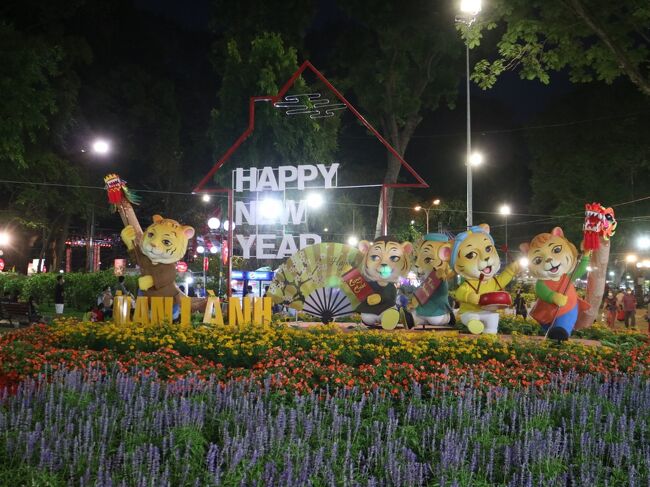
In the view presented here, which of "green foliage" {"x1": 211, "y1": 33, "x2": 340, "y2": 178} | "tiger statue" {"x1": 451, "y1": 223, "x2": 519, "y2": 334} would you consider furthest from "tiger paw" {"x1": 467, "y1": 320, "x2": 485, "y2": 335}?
"green foliage" {"x1": 211, "y1": 33, "x2": 340, "y2": 178}

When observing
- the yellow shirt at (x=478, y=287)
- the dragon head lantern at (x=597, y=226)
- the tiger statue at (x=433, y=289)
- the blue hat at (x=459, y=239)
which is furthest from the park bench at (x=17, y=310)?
the dragon head lantern at (x=597, y=226)

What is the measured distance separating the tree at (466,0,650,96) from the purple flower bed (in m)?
8.97

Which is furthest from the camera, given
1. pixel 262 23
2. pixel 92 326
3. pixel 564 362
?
pixel 262 23

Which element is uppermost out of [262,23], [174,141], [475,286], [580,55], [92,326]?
[262,23]

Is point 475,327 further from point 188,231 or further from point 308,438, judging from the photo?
point 308,438

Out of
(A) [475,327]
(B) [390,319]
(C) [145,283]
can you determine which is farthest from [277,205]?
(A) [475,327]

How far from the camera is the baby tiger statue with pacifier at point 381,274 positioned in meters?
14.3

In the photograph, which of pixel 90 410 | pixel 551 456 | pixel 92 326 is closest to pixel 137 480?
pixel 90 410

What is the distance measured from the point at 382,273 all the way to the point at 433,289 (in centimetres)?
121

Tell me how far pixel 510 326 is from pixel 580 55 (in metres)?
6.86

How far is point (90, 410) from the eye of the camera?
618 centimetres

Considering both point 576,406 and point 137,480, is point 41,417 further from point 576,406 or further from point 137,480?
point 576,406

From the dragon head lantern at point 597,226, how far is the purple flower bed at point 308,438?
187 inches

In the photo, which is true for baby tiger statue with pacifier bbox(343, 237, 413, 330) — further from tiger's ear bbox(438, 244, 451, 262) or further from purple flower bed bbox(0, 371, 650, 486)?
purple flower bed bbox(0, 371, 650, 486)
